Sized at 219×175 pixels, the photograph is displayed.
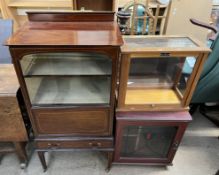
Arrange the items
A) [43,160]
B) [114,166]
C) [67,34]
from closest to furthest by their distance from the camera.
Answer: [67,34]
[43,160]
[114,166]

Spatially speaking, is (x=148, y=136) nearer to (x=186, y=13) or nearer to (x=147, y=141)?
(x=147, y=141)

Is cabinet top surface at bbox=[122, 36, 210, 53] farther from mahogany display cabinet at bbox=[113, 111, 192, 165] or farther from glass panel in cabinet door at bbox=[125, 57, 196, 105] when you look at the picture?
mahogany display cabinet at bbox=[113, 111, 192, 165]

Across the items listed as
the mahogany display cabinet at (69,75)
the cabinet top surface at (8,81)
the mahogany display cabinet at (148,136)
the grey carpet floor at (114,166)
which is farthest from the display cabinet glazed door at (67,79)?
the grey carpet floor at (114,166)

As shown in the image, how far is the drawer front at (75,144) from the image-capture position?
1.25 m

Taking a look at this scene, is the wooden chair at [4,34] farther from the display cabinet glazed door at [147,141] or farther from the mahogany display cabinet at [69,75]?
the display cabinet glazed door at [147,141]

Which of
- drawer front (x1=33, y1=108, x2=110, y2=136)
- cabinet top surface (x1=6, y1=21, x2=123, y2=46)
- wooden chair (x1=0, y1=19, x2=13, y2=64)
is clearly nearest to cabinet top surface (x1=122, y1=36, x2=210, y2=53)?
cabinet top surface (x1=6, y1=21, x2=123, y2=46)

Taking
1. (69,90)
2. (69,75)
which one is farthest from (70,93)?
(69,75)

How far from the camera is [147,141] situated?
1367 mm

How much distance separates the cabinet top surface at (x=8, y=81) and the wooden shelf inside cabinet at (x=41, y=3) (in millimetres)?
1013

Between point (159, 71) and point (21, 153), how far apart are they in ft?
3.94

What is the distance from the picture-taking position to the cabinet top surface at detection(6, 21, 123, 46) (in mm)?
849

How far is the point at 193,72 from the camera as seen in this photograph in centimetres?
104

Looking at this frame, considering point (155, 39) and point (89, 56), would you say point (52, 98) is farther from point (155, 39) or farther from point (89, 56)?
point (155, 39)

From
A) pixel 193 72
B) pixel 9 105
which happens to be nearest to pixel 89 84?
pixel 9 105
